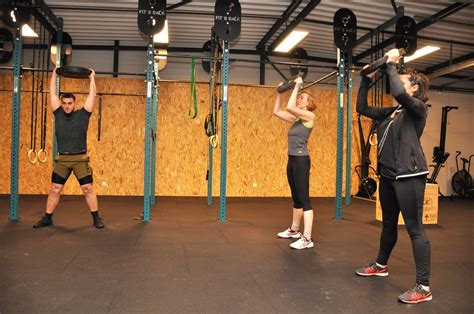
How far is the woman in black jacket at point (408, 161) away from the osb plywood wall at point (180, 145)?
5384 millimetres

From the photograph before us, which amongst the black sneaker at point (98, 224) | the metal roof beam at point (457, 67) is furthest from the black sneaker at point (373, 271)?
the metal roof beam at point (457, 67)

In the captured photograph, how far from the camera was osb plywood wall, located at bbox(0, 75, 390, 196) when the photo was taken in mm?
7246

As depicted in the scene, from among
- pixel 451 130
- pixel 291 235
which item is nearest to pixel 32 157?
pixel 291 235

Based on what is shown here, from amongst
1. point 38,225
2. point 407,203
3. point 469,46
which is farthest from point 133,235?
point 469,46

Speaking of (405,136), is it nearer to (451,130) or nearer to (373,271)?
(373,271)

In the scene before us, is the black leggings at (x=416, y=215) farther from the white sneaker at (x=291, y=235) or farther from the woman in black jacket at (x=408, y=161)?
the white sneaker at (x=291, y=235)

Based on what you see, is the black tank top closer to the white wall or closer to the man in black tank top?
the man in black tank top

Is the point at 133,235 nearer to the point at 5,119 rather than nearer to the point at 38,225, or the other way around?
the point at 38,225

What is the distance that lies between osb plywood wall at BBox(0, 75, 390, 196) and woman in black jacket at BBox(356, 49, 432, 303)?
5384 millimetres

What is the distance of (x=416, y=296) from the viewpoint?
6.90ft

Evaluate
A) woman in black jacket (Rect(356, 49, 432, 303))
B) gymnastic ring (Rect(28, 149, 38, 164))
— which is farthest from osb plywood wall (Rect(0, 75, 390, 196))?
woman in black jacket (Rect(356, 49, 432, 303))

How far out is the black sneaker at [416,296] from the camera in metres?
2.10

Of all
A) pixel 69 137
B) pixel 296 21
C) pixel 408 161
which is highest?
pixel 296 21

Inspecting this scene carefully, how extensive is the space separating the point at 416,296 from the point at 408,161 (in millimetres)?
738
